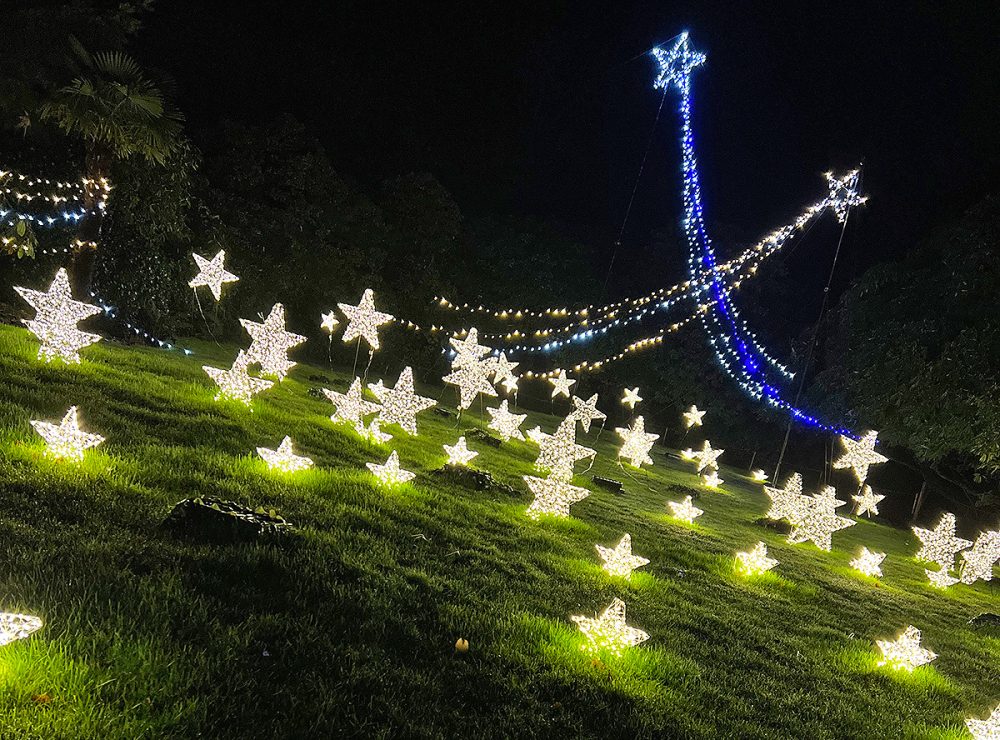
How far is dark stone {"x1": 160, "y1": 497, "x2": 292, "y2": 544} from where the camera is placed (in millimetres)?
4953

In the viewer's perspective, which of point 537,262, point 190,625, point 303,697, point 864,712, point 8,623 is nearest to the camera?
point 8,623

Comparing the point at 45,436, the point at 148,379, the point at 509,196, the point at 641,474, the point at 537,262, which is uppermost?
the point at 509,196

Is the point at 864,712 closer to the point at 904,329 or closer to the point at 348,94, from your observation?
the point at 904,329

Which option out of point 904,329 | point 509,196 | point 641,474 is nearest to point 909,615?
point 904,329

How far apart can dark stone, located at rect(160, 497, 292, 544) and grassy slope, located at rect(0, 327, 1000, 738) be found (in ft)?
0.66

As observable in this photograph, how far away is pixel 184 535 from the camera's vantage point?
194 inches

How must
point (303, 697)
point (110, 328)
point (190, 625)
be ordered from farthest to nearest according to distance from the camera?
1. point (110, 328)
2. point (190, 625)
3. point (303, 697)

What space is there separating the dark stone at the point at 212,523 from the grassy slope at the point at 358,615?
20 centimetres

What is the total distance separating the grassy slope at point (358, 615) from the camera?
131 inches

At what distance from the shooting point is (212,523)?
502 cm

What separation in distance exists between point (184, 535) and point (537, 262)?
29971 millimetres

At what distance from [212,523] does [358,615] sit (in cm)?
159

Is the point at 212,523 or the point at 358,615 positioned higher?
the point at 212,523

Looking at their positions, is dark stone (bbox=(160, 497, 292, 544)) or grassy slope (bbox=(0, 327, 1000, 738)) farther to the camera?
dark stone (bbox=(160, 497, 292, 544))
